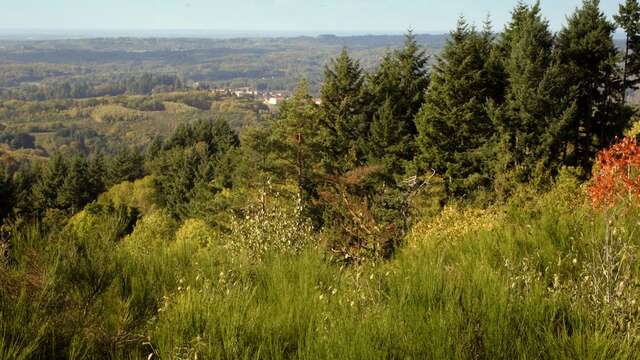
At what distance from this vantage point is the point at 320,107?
126ft

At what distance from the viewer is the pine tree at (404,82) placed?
39.1 m

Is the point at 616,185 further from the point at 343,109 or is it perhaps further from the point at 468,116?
the point at 343,109

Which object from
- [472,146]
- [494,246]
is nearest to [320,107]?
[472,146]

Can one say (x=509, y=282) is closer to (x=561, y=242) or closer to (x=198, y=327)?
(x=561, y=242)

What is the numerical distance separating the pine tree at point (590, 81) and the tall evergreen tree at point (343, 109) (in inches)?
518

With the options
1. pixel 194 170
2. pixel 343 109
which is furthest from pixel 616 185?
pixel 194 170

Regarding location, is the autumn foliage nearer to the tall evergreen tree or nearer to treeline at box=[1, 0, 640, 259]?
treeline at box=[1, 0, 640, 259]

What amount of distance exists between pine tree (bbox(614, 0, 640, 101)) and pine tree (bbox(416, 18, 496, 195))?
940 cm

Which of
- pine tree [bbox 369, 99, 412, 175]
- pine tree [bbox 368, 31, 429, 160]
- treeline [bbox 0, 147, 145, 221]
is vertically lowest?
treeline [bbox 0, 147, 145, 221]

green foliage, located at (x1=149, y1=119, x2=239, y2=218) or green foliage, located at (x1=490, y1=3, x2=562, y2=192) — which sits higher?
green foliage, located at (x1=490, y1=3, x2=562, y2=192)

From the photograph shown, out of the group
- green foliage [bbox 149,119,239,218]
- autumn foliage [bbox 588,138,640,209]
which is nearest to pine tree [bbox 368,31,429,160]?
green foliage [bbox 149,119,239,218]

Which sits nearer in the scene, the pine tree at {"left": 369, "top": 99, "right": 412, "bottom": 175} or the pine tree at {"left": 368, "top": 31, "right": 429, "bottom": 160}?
the pine tree at {"left": 369, "top": 99, "right": 412, "bottom": 175}

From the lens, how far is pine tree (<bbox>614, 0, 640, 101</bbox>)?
35.0 meters

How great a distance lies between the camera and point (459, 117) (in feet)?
107
